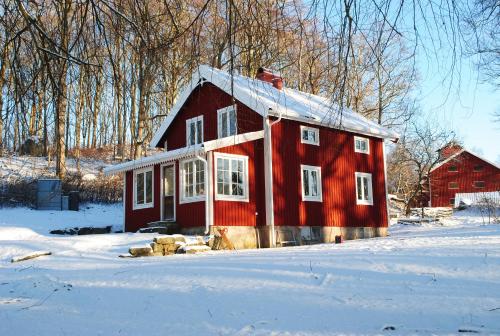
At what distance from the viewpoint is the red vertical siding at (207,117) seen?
1686cm

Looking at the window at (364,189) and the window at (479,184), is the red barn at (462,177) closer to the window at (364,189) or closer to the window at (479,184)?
the window at (479,184)

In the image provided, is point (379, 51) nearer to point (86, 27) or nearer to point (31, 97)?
point (86, 27)

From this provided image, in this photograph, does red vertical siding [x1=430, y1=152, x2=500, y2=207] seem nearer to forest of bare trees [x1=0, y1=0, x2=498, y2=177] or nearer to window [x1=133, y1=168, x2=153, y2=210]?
window [x1=133, y1=168, x2=153, y2=210]

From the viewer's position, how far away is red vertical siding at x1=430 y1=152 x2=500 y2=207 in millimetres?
44188

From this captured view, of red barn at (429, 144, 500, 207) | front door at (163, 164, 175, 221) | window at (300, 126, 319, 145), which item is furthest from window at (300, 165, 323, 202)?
red barn at (429, 144, 500, 207)

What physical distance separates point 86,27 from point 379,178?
58.3 ft

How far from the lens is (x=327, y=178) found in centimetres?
1836

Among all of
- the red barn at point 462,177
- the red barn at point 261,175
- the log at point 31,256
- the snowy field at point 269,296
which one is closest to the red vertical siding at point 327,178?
the red barn at point 261,175

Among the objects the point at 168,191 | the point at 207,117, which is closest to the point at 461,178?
the point at 207,117

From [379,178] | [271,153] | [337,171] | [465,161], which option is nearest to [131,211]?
[271,153]

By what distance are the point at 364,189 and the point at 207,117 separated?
22.1ft

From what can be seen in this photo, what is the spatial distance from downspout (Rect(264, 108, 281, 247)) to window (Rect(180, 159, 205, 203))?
6.78 ft

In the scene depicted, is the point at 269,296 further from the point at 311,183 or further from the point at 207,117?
the point at 207,117

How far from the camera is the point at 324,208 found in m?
18.0
